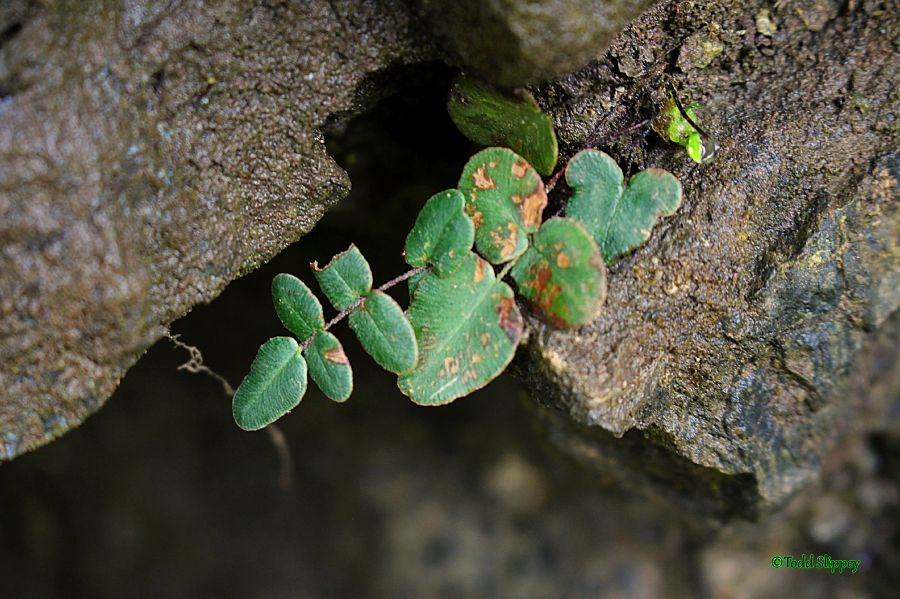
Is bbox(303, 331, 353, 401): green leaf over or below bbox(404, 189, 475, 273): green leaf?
below

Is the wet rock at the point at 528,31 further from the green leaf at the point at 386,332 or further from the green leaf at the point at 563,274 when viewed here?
the green leaf at the point at 386,332

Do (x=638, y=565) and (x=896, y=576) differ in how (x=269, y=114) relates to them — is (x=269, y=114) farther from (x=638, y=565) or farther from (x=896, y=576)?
(x=896, y=576)

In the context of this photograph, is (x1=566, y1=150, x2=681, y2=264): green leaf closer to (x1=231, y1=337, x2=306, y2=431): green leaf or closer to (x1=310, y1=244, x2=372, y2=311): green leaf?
(x1=310, y1=244, x2=372, y2=311): green leaf

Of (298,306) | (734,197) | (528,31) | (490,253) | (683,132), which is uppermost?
(528,31)

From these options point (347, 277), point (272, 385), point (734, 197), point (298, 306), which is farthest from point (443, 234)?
point (734, 197)

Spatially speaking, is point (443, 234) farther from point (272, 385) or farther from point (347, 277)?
point (272, 385)

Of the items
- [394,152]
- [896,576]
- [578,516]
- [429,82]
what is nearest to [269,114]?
[429,82]

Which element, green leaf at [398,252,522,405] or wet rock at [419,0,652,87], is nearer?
wet rock at [419,0,652,87]

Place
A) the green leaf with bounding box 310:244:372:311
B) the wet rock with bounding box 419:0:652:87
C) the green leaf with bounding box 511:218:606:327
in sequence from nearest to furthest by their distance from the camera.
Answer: the wet rock with bounding box 419:0:652:87
the green leaf with bounding box 511:218:606:327
the green leaf with bounding box 310:244:372:311

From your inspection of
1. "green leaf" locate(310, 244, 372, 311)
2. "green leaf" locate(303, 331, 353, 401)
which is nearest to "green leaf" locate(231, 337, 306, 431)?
"green leaf" locate(303, 331, 353, 401)
